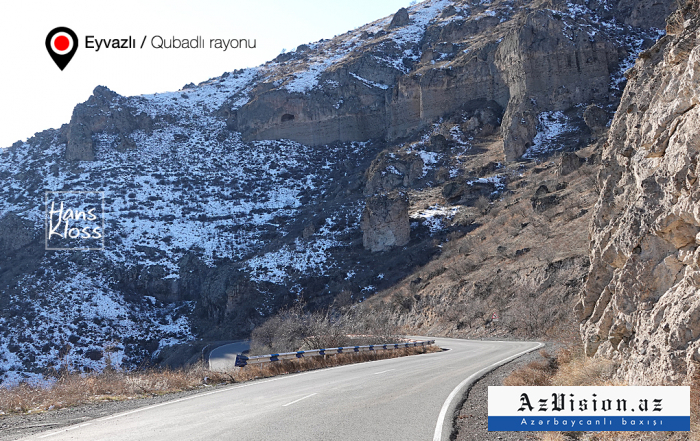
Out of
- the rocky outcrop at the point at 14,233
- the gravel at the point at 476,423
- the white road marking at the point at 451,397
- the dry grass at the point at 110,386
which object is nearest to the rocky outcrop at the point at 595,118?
the white road marking at the point at 451,397

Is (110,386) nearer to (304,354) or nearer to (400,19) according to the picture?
(304,354)

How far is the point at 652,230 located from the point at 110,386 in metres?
11.6

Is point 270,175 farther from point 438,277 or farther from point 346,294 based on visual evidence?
point 438,277

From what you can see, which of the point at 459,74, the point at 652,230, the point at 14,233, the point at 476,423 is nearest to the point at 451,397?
the point at 476,423

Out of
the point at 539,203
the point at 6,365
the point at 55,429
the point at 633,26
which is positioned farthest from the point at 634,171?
the point at 633,26

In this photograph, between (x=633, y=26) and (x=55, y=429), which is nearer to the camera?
(x=55, y=429)

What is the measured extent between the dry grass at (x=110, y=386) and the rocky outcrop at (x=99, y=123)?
83198 mm

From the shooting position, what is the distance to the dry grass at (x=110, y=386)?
1051cm

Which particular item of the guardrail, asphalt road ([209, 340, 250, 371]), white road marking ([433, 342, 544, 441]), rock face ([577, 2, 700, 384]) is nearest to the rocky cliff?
asphalt road ([209, 340, 250, 371])

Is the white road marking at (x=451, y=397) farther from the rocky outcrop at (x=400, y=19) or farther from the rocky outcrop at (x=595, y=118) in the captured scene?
the rocky outcrop at (x=400, y=19)

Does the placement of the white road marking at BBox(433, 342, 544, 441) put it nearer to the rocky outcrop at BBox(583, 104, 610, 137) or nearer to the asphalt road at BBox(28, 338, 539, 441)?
the asphalt road at BBox(28, 338, 539, 441)

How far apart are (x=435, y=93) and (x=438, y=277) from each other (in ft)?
150

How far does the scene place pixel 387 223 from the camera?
59.4m

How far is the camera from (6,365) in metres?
41.9
